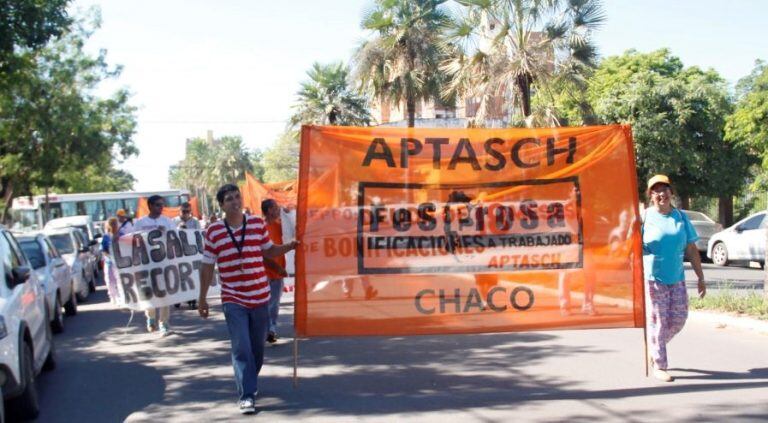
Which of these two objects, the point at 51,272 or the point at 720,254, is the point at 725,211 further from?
the point at 51,272

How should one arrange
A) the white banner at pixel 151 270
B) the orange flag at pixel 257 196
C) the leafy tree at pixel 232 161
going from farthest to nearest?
the leafy tree at pixel 232 161 → the orange flag at pixel 257 196 → the white banner at pixel 151 270

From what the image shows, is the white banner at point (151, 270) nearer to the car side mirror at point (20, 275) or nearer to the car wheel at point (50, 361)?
the car wheel at point (50, 361)

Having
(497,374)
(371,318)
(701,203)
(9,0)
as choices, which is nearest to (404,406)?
(371,318)

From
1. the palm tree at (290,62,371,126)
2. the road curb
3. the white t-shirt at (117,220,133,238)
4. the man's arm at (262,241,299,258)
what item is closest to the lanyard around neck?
the man's arm at (262,241,299,258)

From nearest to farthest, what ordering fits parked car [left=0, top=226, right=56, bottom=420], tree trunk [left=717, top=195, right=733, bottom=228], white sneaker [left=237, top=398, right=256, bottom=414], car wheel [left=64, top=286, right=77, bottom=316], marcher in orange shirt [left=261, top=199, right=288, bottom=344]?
parked car [left=0, top=226, right=56, bottom=420] → white sneaker [left=237, top=398, right=256, bottom=414] → marcher in orange shirt [left=261, top=199, right=288, bottom=344] → car wheel [left=64, top=286, right=77, bottom=316] → tree trunk [left=717, top=195, right=733, bottom=228]

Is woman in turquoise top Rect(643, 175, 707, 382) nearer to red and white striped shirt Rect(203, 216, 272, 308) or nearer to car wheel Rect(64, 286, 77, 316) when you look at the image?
red and white striped shirt Rect(203, 216, 272, 308)

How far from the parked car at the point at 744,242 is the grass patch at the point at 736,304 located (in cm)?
869

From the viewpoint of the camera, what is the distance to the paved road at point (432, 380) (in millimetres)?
6336

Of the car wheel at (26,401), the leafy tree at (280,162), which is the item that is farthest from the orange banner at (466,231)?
the leafy tree at (280,162)

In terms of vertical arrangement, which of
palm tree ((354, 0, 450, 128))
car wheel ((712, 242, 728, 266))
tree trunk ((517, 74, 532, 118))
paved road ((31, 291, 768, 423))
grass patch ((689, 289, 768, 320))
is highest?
palm tree ((354, 0, 450, 128))

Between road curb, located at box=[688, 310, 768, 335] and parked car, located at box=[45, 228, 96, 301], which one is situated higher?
parked car, located at box=[45, 228, 96, 301]

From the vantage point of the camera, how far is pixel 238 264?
651 centimetres

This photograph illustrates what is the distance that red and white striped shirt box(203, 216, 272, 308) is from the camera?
21.3 feet

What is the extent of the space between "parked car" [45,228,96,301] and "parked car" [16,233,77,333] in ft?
6.71
